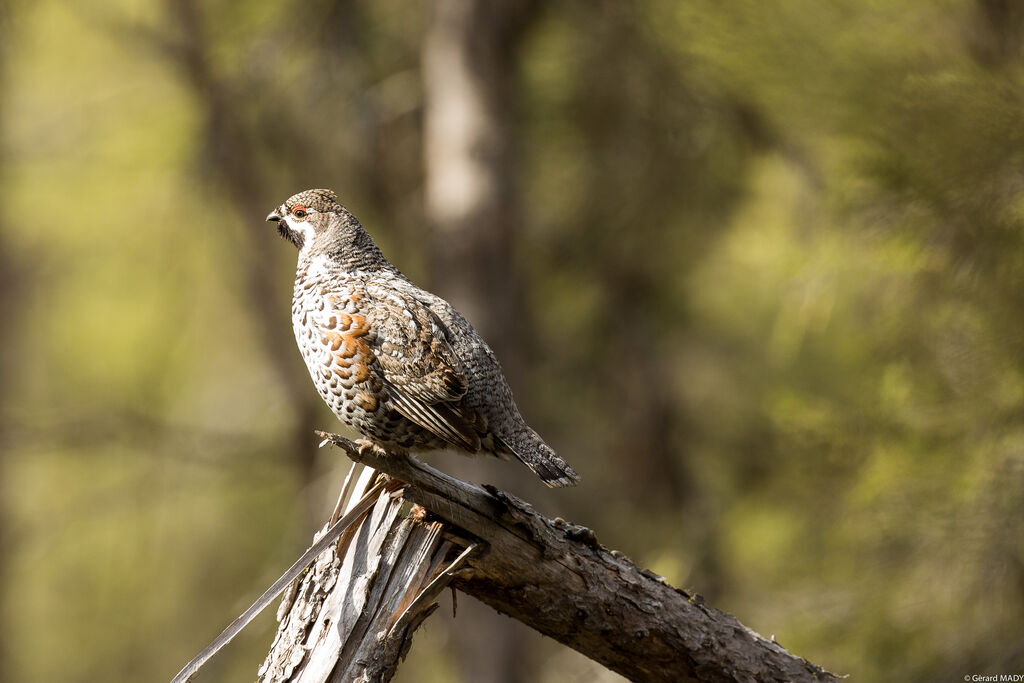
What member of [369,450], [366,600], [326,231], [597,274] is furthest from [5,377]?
[369,450]

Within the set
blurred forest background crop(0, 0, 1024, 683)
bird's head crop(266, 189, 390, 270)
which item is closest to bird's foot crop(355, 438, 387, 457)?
bird's head crop(266, 189, 390, 270)

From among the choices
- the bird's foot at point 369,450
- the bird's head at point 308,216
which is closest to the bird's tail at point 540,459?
the bird's foot at point 369,450

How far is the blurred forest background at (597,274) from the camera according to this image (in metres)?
5.65

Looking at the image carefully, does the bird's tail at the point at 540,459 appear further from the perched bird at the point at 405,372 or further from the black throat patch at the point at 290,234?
the black throat patch at the point at 290,234

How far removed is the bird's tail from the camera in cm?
327

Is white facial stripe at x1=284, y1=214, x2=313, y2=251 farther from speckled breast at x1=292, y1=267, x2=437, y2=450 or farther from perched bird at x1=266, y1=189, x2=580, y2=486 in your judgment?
speckled breast at x1=292, y1=267, x2=437, y2=450

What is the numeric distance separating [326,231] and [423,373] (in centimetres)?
84

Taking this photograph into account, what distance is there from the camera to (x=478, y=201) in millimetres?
7566

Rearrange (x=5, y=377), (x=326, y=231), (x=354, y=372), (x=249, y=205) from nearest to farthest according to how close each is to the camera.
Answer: (x=354, y=372), (x=326, y=231), (x=249, y=205), (x=5, y=377)

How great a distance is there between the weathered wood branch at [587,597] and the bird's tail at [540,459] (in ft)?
0.42

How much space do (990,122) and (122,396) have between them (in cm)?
1141

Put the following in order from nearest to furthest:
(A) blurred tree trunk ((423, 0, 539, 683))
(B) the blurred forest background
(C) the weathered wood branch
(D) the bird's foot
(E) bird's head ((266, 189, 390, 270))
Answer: (D) the bird's foot
(C) the weathered wood branch
(E) bird's head ((266, 189, 390, 270))
(B) the blurred forest background
(A) blurred tree trunk ((423, 0, 539, 683))

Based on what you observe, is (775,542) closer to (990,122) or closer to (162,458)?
(990,122)

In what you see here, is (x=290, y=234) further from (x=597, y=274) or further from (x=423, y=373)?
(x=597, y=274)
